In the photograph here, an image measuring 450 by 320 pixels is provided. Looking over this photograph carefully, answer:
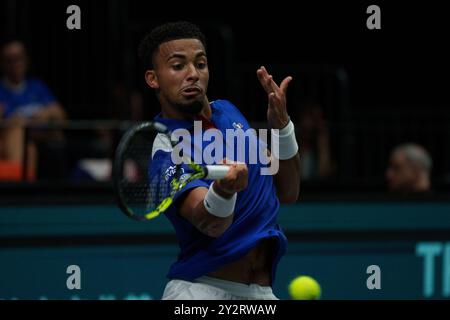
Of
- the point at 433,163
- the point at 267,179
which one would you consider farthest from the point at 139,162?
the point at 433,163

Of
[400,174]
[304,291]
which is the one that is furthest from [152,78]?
[400,174]

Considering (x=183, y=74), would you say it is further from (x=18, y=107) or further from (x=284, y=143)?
(x=18, y=107)

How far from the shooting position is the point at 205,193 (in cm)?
521

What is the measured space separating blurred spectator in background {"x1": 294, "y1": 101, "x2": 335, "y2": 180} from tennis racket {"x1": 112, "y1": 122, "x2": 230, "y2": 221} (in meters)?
4.32

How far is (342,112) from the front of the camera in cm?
1075

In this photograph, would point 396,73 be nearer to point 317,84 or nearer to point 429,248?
point 317,84

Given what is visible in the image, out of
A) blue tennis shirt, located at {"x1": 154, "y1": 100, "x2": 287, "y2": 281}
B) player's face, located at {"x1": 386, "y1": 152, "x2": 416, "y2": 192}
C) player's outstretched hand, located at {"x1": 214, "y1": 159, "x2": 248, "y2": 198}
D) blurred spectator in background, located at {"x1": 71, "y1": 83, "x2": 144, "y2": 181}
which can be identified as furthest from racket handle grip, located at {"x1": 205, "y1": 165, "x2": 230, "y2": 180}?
player's face, located at {"x1": 386, "y1": 152, "x2": 416, "y2": 192}

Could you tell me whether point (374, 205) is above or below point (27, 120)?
below

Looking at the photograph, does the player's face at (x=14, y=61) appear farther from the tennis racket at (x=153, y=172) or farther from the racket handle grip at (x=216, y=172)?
the racket handle grip at (x=216, y=172)

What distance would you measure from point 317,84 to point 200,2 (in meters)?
1.88

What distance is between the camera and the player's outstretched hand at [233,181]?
4945 millimetres

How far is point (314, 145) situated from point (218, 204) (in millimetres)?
5227

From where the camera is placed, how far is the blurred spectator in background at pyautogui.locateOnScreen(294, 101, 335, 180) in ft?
32.8

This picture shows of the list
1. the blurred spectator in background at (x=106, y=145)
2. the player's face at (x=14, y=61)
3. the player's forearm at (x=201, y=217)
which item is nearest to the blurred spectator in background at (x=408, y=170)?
the blurred spectator in background at (x=106, y=145)
